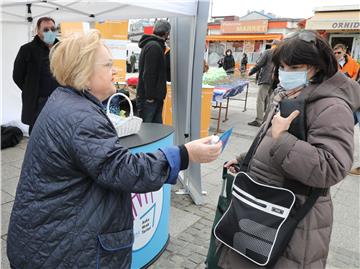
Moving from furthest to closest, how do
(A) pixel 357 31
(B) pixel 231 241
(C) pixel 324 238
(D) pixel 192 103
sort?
1. (A) pixel 357 31
2. (D) pixel 192 103
3. (B) pixel 231 241
4. (C) pixel 324 238

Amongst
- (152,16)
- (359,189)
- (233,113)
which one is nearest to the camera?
(152,16)

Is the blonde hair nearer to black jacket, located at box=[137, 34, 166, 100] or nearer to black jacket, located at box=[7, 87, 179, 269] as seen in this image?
black jacket, located at box=[7, 87, 179, 269]

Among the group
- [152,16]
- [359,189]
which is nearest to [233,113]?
[359,189]

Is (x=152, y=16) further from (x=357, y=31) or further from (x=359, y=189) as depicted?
(x=357, y=31)

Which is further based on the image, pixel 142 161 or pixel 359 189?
pixel 359 189

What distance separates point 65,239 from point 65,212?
108 millimetres

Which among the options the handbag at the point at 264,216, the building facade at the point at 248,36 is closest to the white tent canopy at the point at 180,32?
the handbag at the point at 264,216

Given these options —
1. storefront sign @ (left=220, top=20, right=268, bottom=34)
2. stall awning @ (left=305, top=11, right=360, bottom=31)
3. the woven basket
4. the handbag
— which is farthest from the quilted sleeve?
storefront sign @ (left=220, top=20, right=268, bottom=34)

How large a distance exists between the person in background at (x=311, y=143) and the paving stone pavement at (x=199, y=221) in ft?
4.18

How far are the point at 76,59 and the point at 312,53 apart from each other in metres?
1.03

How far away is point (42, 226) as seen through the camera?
121cm

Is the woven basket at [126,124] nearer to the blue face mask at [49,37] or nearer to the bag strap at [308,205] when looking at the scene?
the bag strap at [308,205]

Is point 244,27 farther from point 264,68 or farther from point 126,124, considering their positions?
point 126,124

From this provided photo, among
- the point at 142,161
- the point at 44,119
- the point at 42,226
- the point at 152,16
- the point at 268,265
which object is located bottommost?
the point at 268,265
